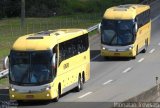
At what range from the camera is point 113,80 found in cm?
3791

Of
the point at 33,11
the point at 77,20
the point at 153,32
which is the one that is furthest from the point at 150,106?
the point at 33,11

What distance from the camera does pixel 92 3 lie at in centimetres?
8569

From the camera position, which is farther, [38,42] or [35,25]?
[35,25]

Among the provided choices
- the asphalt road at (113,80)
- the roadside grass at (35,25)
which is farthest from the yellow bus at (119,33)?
the roadside grass at (35,25)

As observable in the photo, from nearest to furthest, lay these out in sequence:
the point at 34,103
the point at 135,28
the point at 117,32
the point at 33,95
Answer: the point at 33,95 < the point at 34,103 < the point at 117,32 < the point at 135,28

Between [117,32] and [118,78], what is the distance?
7390mm

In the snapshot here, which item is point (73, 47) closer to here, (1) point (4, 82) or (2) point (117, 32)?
(1) point (4, 82)

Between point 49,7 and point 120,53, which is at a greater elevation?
point 120,53

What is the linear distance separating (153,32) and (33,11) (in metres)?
25.7

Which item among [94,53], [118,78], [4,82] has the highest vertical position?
[4,82]

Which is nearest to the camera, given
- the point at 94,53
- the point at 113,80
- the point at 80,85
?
the point at 80,85

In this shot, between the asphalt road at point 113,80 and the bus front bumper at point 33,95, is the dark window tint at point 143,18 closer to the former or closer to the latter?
the asphalt road at point 113,80

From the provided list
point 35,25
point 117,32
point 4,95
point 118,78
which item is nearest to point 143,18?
point 117,32

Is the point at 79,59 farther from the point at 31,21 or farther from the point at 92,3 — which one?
the point at 92,3
